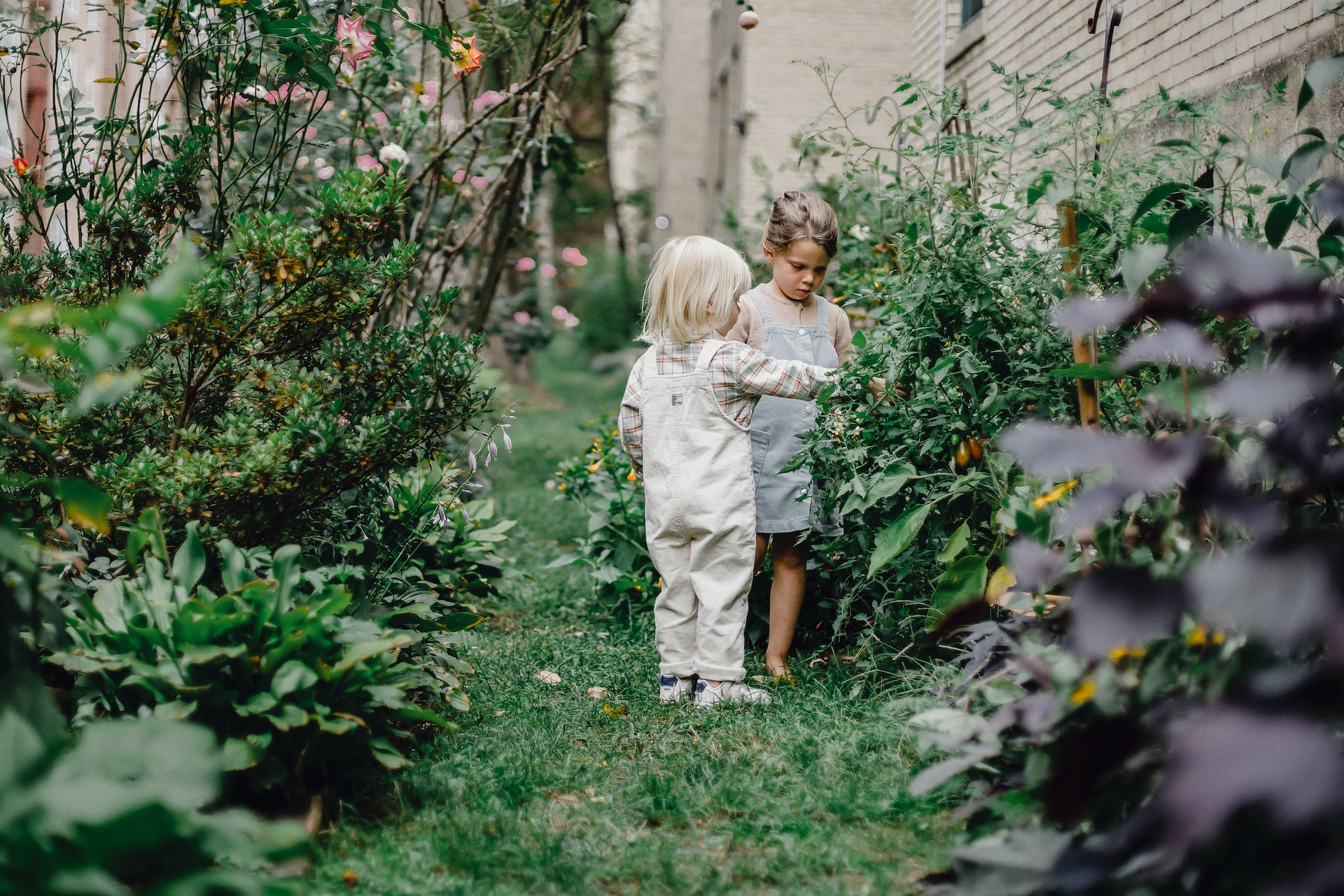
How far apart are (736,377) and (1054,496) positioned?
1.19 metres

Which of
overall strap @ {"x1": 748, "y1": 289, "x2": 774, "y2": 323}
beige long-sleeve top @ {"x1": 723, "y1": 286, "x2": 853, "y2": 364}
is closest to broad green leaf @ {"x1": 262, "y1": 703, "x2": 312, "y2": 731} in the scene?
beige long-sleeve top @ {"x1": 723, "y1": 286, "x2": 853, "y2": 364}

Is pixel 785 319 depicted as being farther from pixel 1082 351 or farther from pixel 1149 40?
pixel 1149 40

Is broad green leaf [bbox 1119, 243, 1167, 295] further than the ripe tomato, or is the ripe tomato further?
the ripe tomato

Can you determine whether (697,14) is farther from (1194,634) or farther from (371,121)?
(1194,634)

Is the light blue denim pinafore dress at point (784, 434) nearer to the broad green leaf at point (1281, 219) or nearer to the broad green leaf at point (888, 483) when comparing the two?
the broad green leaf at point (888, 483)

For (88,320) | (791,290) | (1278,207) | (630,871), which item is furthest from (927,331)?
(88,320)

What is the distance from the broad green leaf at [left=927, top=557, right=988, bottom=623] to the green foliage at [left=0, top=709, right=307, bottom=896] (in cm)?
194

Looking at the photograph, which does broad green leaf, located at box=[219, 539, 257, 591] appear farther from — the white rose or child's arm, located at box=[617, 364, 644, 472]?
the white rose

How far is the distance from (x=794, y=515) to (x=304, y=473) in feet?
5.31

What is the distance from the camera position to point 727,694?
3160mm

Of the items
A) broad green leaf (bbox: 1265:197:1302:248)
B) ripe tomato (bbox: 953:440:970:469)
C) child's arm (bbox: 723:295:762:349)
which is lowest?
ripe tomato (bbox: 953:440:970:469)

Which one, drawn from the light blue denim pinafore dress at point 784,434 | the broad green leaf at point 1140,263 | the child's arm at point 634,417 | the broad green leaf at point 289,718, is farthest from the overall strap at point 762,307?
the broad green leaf at point 289,718

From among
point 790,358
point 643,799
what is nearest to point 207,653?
point 643,799

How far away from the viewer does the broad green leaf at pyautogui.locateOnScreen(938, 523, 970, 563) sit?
2.91 m
